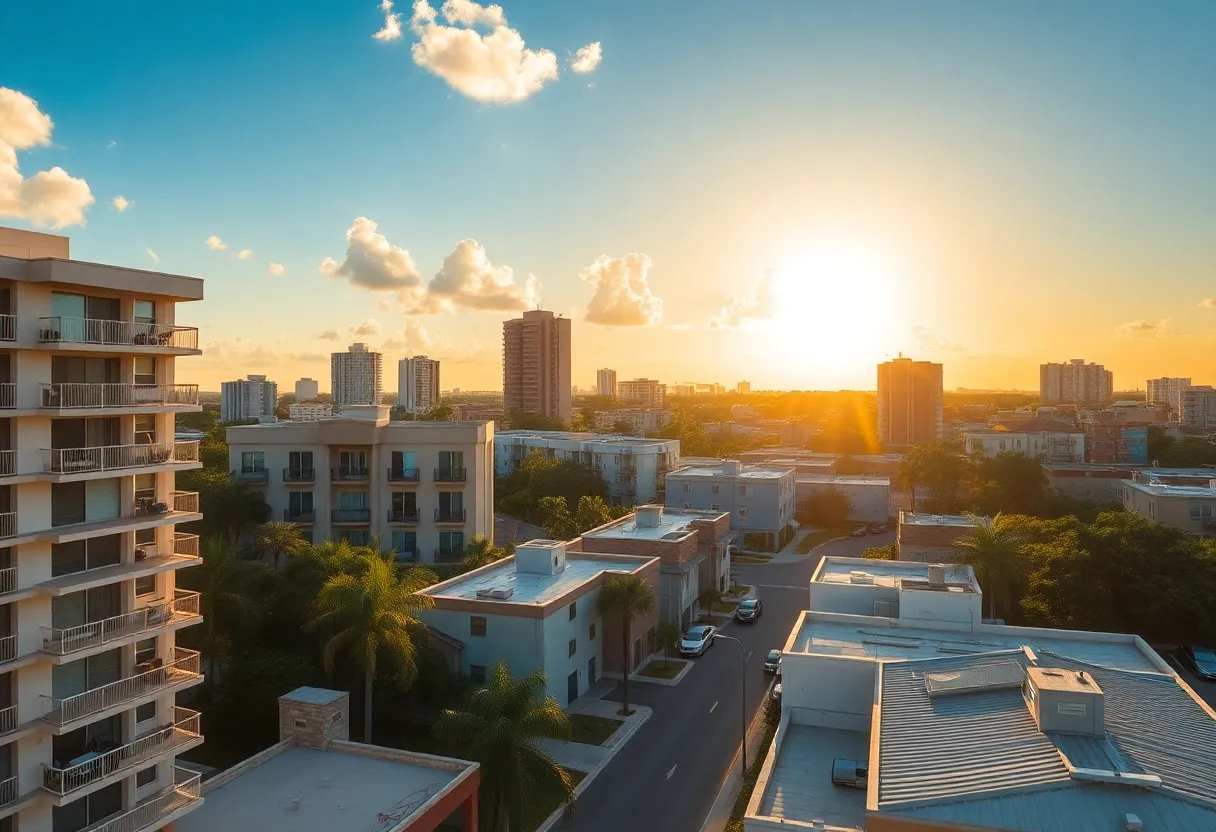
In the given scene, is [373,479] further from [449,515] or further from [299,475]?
[449,515]

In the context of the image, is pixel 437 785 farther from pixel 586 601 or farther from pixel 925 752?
pixel 586 601

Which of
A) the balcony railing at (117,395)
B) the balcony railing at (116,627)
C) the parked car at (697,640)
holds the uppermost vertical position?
the balcony railing at (117,395)

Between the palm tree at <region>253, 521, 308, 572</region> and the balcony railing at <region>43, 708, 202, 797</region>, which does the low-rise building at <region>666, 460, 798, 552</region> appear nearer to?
the palm tree at <region>253, 521, 308, 572</region>

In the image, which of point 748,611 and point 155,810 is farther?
point 748,611

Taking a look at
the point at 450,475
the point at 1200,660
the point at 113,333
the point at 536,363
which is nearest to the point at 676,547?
the point at 450,475

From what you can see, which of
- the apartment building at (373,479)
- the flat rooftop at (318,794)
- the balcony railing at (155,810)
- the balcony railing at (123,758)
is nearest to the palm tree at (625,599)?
the flat rooftop at (318,794)

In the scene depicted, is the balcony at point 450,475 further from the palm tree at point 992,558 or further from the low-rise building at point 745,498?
the low-rise building at point 745,498
